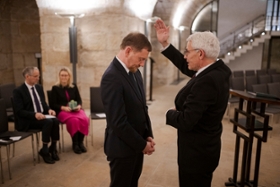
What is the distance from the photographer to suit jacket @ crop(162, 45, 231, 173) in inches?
62.0

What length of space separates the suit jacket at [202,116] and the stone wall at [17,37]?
6.79 metres

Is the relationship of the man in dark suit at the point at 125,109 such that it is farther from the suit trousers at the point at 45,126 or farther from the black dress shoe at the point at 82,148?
the black dress shoe at the point at 82,148

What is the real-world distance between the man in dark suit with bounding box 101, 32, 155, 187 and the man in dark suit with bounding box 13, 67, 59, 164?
189cm

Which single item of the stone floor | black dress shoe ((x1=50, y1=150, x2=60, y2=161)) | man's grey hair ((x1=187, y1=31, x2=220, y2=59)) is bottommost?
the stone floor

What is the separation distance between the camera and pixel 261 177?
306 centimetres

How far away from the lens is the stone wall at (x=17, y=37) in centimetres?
707

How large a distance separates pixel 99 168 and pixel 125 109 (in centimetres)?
180

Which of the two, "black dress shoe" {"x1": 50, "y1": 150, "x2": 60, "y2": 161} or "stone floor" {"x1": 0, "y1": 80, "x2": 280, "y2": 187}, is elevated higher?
"black dress shoe" {"x1": 50, "y1": 150, "x2": 60, "y2": 161}

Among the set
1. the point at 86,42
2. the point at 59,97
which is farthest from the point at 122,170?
the point at 86,42

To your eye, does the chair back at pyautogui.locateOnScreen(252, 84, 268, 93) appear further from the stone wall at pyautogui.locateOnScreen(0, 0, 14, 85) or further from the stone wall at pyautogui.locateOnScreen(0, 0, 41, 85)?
the stone wall at pyautogui.locateOnScreen(0, 0, 14, 85)

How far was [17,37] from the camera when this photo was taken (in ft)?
24.0

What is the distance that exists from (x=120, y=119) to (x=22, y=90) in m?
2.24

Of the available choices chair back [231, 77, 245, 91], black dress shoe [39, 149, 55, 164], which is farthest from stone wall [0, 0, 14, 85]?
chair back [231, 77, 245, 91]

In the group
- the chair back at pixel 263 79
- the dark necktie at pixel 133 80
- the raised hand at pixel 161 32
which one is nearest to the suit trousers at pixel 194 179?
the dark necktie at pixel 133 80
